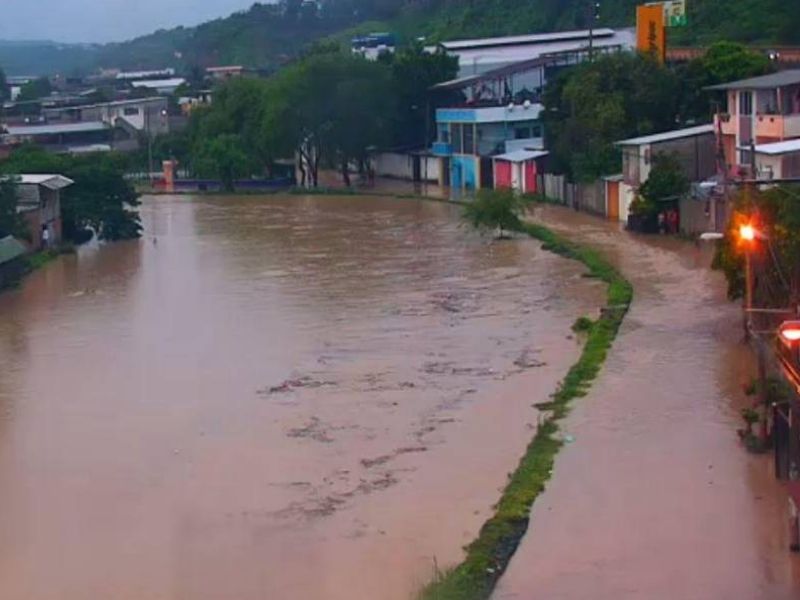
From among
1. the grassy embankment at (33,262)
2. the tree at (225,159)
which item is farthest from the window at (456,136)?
the grassy embankment at (33,262)

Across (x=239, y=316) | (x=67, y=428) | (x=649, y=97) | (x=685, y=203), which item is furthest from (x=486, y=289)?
(x=649, y=97)

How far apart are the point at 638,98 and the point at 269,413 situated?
11281mm

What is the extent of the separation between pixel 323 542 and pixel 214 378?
3.63 metres

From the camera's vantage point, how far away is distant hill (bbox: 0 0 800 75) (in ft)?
90.3

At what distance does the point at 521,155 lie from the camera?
2202cm

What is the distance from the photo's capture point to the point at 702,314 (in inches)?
437

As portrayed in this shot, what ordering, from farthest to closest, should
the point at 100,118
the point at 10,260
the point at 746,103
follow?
the point at 100,118 → the point at 746,103 → the point at 10,260

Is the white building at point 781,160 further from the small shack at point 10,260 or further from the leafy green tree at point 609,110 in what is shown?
the small shack at point 10,260

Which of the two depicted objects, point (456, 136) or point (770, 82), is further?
point (456, 136)

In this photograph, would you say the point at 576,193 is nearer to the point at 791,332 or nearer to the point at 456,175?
the point at 456,175

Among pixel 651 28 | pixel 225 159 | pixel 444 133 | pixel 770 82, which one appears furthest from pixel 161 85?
pixel 770 82

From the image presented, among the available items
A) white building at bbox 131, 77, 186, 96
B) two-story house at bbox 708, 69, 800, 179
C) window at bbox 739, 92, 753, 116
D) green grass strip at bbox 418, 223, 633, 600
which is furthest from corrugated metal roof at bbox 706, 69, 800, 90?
white building at bbox 131, 77, 186, 96

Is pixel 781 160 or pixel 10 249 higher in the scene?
pixel 781 160

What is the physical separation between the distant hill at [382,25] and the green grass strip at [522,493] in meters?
16.4
